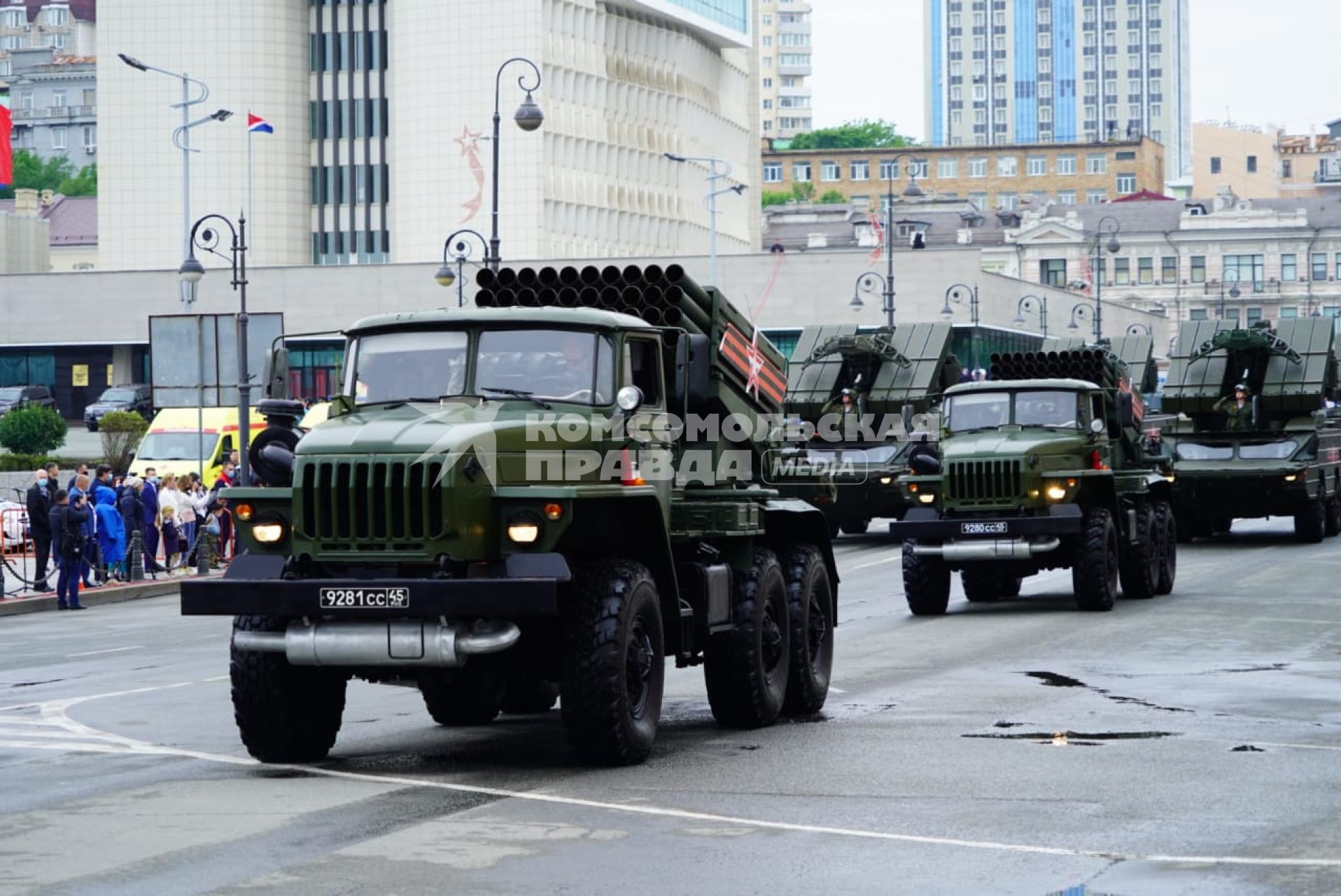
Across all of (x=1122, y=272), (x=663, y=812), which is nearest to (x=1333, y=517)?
(x=663, y=812)

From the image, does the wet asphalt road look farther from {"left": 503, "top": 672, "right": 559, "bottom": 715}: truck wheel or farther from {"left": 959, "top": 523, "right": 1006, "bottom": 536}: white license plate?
{"left": 959, "top": 523, "right": 1006, "bottom": 536}: white license plate

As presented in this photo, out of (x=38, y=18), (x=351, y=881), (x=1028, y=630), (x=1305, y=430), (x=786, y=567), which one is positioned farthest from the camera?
(x=38, y=18)

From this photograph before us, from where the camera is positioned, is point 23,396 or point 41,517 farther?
point 23,396

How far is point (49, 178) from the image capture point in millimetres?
169000

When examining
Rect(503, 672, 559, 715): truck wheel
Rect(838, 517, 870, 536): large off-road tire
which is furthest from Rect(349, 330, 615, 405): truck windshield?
Rect(838, 517, 870, 536): large off-road tire

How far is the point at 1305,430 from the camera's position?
37656 mm

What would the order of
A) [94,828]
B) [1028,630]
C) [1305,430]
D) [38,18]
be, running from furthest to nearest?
[38,18]
[1305,430]
[1028,630]
[94,828]

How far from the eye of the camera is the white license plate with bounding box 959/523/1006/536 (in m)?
24.0

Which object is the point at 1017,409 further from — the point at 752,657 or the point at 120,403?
the point at 120,403

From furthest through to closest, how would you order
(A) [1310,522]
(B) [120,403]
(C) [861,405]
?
(B) [120,403] < (C) [861,405] < (A) [1310,522]

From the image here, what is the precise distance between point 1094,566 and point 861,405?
15.3 metres

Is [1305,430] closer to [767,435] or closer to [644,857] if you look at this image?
[767,435]

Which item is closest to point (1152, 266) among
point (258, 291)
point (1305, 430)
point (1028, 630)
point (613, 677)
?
point (258, 291)

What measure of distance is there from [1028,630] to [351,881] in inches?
556
